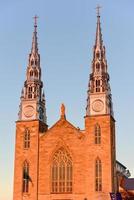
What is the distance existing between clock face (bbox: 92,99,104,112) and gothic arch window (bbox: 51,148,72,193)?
27.3 ft

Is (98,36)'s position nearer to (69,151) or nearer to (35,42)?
(35,42)

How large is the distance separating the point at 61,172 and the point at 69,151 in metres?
3.53

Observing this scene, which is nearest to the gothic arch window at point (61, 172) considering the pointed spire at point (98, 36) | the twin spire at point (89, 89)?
the twin spire at point (89, 89)

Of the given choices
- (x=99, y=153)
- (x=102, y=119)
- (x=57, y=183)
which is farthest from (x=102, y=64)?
(x=57, y=183)

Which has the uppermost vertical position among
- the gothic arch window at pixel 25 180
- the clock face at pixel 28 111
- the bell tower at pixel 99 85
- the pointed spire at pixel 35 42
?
the pointed spire at pixel 35 42

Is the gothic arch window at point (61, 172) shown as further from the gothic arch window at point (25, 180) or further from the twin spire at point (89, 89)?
the twin spire at point (89, 89)

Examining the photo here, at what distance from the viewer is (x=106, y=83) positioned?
8319 centimetres

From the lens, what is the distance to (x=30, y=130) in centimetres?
8319

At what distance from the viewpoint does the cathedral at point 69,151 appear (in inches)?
3031

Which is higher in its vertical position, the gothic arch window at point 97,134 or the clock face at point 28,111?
the clock face at point 28,111

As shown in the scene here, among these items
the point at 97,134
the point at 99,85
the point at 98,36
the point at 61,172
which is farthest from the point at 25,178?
the point at 98,36

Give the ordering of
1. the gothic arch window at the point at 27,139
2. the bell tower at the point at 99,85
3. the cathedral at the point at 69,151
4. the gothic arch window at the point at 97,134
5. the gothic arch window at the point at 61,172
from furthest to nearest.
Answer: the gothic arch window at the point at 27,139 → the bell tower at the point at 99,85 → the gothic arch window at the point at 61,172 → the gothic arch window at the point at 97,134 → the cathedral at the point at 69,151

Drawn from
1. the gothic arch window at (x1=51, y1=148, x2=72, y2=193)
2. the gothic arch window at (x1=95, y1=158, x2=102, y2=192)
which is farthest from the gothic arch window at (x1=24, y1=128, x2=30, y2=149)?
the gothic arch window at (x1=95, y1=158, x2=102, y2=192)

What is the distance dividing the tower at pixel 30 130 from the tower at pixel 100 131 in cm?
905
